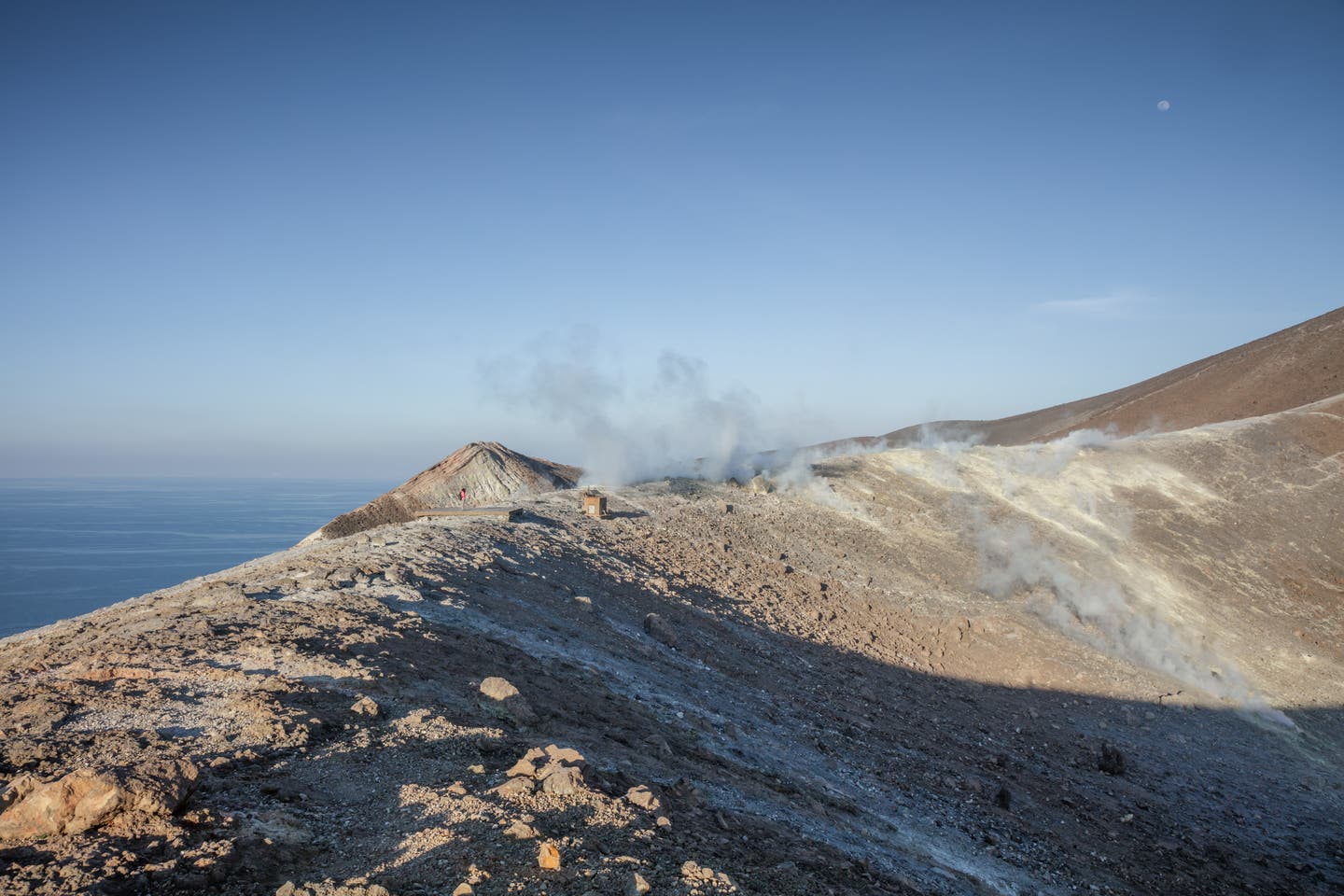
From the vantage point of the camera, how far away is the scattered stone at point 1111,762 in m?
12.9

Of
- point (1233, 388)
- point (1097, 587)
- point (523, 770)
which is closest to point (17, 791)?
point (523, 770)

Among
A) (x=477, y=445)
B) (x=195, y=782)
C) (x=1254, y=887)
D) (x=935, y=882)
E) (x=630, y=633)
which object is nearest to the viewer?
(x=195, y=782)

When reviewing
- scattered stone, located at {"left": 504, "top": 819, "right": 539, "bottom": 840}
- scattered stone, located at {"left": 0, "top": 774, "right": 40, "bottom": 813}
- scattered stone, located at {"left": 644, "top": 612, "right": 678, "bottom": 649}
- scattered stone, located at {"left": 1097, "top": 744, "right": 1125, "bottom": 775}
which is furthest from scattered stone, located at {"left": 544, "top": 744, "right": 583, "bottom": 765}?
scattered stone, located at {"left": 1097, "top": 744, "right": 1125, "bottom": 775}

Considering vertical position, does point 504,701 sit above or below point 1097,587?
above

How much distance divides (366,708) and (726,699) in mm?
5887

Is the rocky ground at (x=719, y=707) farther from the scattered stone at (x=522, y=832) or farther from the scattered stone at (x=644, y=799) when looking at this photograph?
the scattered stone at (x=644, y=799)

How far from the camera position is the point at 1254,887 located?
10070mm

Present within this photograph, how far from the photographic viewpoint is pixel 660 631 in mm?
13039

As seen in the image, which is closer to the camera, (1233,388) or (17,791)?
(17,791)

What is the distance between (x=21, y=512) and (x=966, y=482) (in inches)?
4841

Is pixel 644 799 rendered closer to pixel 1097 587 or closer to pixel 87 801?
pixel 87 801

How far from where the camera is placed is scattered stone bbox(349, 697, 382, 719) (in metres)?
6.48

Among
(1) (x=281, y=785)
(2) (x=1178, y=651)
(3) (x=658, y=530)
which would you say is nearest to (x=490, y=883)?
(1) (x=281, y=785)

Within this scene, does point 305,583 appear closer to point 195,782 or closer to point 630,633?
point 630,633
